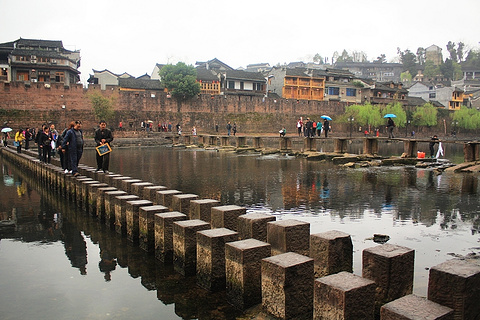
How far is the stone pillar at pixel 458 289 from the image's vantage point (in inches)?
140

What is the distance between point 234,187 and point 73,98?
150ft

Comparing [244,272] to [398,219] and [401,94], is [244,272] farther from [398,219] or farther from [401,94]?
[401,94]

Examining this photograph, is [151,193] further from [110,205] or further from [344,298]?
[344,298]

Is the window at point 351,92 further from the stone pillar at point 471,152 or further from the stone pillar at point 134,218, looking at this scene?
the stone pillar at point 134,218

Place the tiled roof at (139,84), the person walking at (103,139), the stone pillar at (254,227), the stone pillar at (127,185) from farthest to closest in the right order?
1. the tiled roof at (139,84)
2. the person walking at (103,139)
3. the stone pillar at (127,185)
4. the stone pillar at (254,227)

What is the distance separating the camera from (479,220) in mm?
8984

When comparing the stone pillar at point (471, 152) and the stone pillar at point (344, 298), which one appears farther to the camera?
the stone pillar at point (471, 152)

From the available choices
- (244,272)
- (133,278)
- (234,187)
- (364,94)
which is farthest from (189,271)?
(364,94)

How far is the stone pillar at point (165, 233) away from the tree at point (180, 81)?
53.6m

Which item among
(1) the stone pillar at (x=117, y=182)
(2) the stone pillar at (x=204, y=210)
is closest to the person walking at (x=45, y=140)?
(1) the stone pillar at (x=117, y=182)

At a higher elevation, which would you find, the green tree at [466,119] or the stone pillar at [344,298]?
the green tree at [466,119]

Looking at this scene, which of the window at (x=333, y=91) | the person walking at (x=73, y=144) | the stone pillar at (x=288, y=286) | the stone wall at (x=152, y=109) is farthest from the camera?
the window at (x=333, y=91)

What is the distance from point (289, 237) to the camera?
5445 millimetres

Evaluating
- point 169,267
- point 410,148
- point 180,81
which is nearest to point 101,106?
point 180,81
